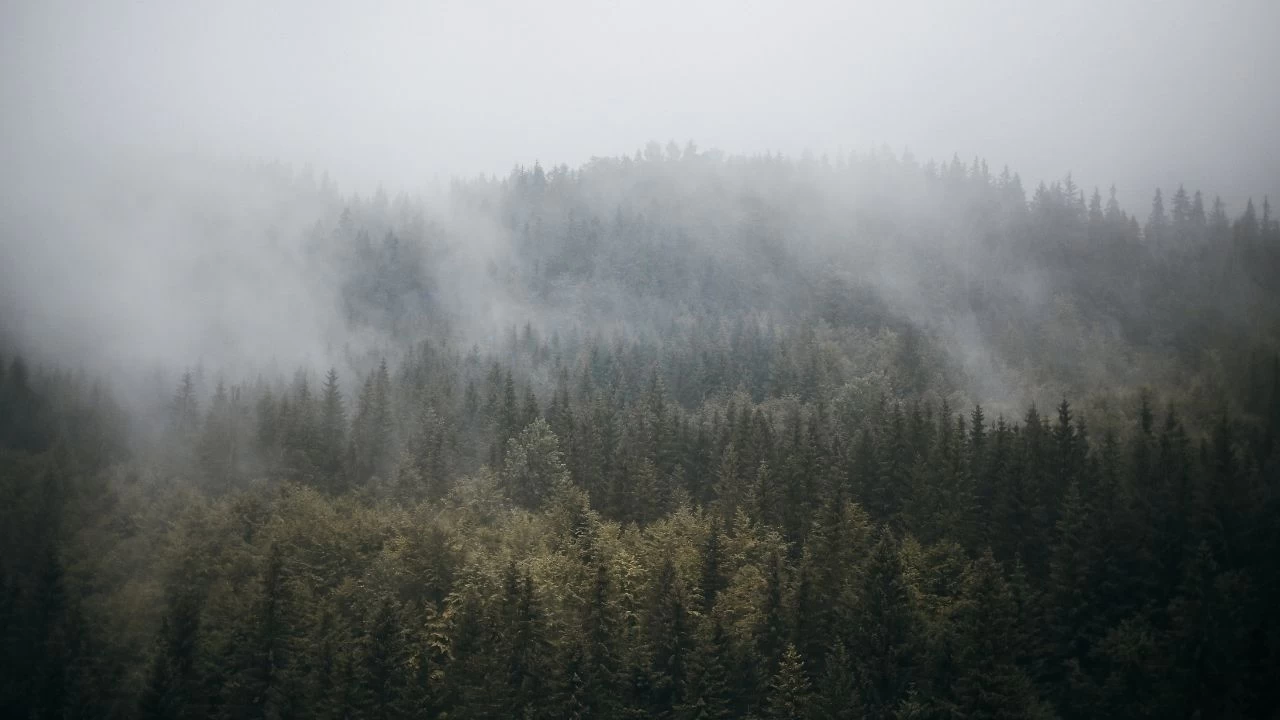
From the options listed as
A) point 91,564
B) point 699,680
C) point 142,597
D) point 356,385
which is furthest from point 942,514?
point 356,385

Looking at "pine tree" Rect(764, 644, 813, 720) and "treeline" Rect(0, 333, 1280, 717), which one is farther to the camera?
"treeline" Rect(0, 333, 1280, 717)

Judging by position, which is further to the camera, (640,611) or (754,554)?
(754,554)

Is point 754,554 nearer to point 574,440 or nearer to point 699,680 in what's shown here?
point 699,680

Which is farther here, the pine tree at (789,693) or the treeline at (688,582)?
the treeline at (688,582)

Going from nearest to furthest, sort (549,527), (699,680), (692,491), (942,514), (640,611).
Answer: (699,680), (640,611), (942,514), (549,527), (692,491)

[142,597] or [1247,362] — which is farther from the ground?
[1247,362]

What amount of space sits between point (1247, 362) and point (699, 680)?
318 feet

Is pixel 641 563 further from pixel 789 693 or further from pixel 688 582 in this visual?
pixel 789 693

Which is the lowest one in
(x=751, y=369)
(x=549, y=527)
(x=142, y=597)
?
(x=142, y=597)

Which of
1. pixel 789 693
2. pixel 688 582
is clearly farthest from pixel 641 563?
pixel 789 693

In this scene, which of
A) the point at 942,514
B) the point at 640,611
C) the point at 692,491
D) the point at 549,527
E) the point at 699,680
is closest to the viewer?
the point at 699,680

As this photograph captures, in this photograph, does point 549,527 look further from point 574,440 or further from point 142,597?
point 142,597

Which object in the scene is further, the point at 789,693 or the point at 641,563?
the point at 641,563

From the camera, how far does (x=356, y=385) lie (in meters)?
171
